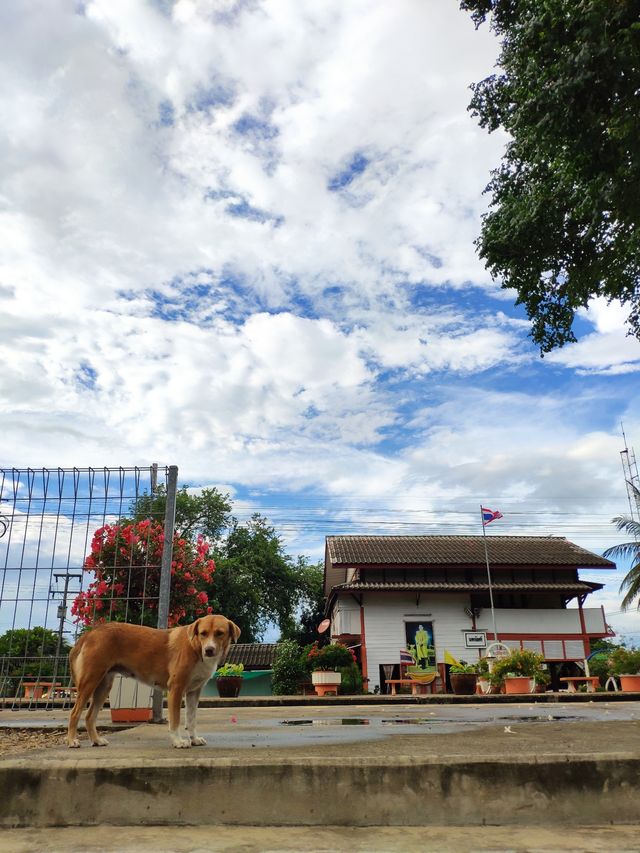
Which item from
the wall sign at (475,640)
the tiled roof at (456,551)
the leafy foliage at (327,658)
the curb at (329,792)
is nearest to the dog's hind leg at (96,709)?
the curb at (329,792)

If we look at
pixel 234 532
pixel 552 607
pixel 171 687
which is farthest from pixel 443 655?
pixel 171 687

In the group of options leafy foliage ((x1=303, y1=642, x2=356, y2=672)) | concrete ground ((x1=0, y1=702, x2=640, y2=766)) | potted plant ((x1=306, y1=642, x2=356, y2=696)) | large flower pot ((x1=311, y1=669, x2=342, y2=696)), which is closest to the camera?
concrete ground ((x1=0, y1=702, x2=640, y2=766))

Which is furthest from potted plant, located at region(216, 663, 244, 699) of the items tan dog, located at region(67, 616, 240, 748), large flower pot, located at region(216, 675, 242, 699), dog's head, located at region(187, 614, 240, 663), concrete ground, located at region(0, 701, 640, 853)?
concrete ground, located at region(0, 701, 640, 853)

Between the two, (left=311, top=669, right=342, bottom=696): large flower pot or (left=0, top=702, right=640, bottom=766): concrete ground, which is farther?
(left=311, top=669, right=342, bottom=696): large flower pot

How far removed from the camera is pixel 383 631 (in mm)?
27188

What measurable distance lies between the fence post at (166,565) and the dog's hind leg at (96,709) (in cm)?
134

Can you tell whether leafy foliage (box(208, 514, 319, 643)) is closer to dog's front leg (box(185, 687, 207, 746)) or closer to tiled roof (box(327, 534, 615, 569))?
tiled roof (box(327, 534, 615, 569))

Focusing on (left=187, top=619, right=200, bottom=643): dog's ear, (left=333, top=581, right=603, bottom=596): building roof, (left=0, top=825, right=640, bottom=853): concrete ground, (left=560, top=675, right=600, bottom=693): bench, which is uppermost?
(left=333, top=581, right=603, bottom=596): building roof

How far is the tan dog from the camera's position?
4.77 m

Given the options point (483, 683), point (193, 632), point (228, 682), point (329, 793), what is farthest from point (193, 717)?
point (483, 683)

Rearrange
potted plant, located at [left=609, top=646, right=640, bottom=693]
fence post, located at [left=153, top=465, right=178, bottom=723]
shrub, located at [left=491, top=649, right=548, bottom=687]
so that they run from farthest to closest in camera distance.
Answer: potted plant, located at [left=609, top=646, right=640, bottom=693], shrub, located at [left=491, top=649, right=548, bottom=687], fence post, located at [left=153, top=465, right=178, bottom=723]

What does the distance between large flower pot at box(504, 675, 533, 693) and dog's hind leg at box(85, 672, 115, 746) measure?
13146 millimetres

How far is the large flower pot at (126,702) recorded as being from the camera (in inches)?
289

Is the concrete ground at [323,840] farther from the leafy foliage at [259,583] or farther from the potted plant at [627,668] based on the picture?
the leafy foliage at [259,583]
